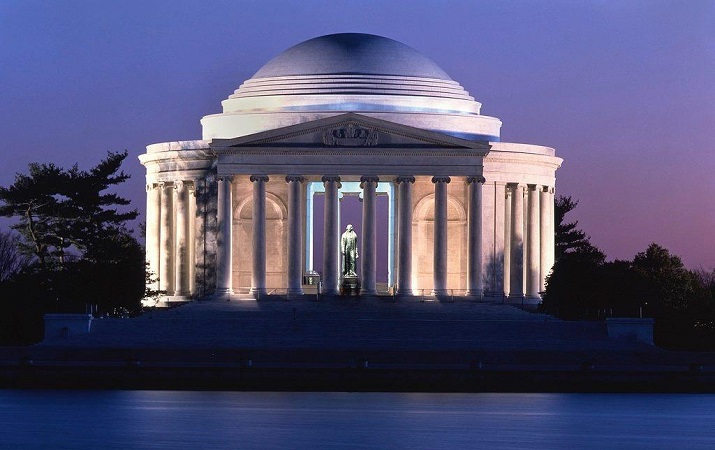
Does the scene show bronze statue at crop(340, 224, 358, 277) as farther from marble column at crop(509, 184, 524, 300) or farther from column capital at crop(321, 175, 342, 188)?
marble column at crop(509, 184, 524, 300)

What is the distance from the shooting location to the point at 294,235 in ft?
462

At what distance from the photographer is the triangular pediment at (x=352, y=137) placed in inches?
5482

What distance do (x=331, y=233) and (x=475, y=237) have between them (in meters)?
9.77

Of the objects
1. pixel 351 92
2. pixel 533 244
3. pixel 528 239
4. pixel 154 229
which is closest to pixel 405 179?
pixel 351 92

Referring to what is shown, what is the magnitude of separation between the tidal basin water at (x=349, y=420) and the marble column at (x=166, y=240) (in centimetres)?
5388

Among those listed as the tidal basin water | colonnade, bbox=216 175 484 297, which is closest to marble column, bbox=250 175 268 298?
colonnade, bbox=216 175 484 297

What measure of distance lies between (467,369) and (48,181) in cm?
5447

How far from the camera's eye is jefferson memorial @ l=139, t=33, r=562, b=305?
460 feet

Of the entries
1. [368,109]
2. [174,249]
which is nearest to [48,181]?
[174,249]

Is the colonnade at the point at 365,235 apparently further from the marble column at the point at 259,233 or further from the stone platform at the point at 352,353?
the stone platform at the point at 352,353

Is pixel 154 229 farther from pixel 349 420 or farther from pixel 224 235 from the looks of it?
pixel 349 420

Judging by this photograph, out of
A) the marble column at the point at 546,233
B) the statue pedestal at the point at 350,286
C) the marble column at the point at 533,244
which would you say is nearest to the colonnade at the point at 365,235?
the statue pedestal at the point at 350,286

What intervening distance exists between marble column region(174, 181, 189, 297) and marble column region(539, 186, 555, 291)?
2595 cm

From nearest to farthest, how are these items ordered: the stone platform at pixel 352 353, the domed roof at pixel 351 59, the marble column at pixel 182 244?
the stone platform at pixel 352 353, the domed roof at pixel 351 59, the marble column at pixel 182 244
